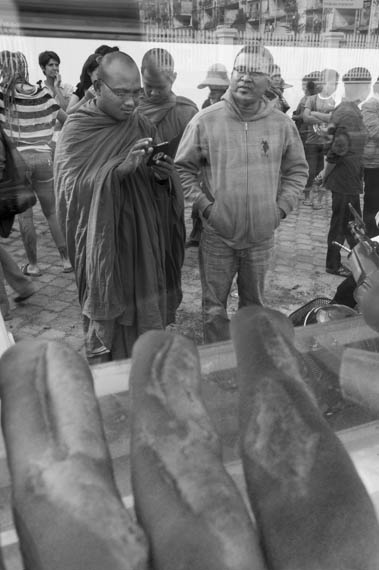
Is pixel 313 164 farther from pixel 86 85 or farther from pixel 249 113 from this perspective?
pixel 86 85

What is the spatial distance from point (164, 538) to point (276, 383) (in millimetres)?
184

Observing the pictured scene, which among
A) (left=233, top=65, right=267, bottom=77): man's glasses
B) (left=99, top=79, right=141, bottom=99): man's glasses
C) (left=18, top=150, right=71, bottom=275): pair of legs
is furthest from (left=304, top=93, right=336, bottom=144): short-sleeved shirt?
(left=18, top=150, right=71, bottom=275): pair of legs

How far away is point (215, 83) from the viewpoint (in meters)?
1.50

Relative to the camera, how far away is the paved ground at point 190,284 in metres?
1.49

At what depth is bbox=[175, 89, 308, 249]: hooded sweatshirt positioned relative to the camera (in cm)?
180

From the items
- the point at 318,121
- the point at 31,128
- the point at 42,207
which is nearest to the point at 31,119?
the point at 31,128

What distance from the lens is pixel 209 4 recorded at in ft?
2.86

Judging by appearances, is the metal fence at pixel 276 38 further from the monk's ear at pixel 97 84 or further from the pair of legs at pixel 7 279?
the pair of legs at pixel 7 279

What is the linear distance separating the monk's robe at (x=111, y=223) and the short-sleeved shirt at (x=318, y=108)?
584 mm

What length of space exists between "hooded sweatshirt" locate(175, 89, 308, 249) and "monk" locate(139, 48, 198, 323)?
0.27 ft

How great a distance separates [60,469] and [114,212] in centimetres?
124

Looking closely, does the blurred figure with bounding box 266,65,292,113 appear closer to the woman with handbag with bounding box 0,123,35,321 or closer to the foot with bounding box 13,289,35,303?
the woman with handbag with bounding box 0,123,35,321

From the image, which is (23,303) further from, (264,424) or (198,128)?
(264,424)

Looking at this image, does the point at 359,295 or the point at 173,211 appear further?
the point at 173,211
